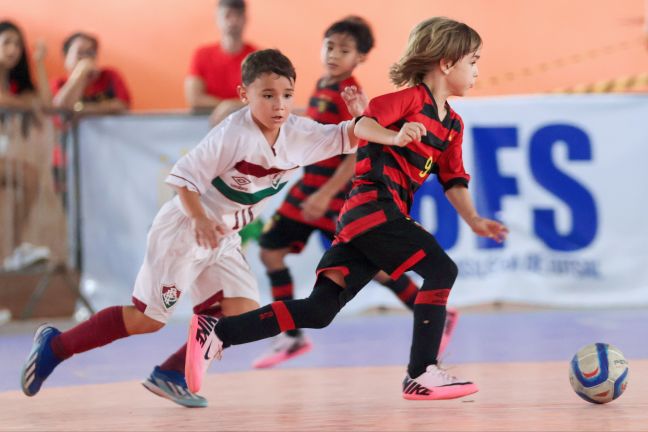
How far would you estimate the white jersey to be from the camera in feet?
13.4

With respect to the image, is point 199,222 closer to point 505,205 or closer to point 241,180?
point 241,180

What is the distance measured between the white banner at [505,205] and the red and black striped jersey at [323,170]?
2281mm

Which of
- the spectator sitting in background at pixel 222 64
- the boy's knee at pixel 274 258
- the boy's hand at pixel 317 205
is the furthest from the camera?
the spectator sitting in background at pixel 222 64

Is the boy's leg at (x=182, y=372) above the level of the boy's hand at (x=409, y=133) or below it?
below

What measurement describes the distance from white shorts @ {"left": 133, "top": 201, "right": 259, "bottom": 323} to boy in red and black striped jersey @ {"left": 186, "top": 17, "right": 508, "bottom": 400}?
0.72 feet

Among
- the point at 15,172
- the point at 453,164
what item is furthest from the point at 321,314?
the point at 15,172

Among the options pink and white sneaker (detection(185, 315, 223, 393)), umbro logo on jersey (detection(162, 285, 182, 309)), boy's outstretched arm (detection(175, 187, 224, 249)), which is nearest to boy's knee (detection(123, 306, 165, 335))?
umbro logo on jersey (detection(162, 285, 182, 309))

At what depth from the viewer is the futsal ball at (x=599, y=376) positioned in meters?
3.83

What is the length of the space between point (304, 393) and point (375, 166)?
1041mm

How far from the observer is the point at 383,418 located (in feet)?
12.0

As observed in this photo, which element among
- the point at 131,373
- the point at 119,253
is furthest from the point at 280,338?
the point at 119,253

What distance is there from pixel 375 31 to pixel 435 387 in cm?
698

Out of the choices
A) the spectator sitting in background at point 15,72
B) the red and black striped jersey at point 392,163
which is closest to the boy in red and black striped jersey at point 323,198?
the red and black striped jersey at point 392,163

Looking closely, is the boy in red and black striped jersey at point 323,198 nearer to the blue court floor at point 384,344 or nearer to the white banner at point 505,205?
the blue court floor at point 384,344
